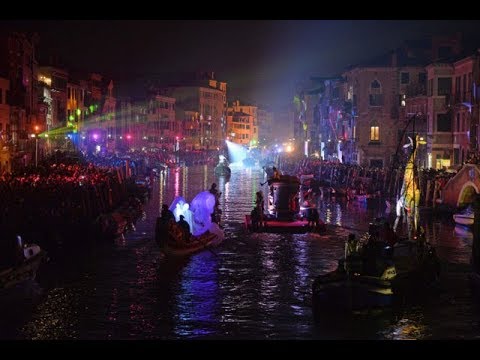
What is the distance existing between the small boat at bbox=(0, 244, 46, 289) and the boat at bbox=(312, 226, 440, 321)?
345 inches

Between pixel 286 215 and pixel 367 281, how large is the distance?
16775 millimetres

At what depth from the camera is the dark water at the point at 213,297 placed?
67.3ft

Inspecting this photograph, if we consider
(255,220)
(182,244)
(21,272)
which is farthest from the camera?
(255,220)

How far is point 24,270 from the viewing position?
24.4 meters

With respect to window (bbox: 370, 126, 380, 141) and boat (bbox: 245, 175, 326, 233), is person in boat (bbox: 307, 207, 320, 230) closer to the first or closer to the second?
boat (bbox: 245, 175, 326, 233)

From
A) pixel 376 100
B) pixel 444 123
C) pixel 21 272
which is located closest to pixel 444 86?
pixel 444 123

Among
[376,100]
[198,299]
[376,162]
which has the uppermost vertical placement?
[376,100]

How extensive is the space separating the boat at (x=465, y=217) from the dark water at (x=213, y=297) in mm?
3554

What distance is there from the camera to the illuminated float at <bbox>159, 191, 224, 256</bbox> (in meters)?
30.0

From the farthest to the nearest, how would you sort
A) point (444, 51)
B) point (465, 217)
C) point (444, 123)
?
point (444, 51) < point (444, 123) < point (465, 217)

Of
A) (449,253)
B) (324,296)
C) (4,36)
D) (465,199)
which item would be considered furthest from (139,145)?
(324,296)

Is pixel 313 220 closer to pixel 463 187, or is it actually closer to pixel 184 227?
pixel 184 227

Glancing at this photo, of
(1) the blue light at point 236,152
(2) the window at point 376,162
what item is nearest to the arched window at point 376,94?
(2) the window at point 376,162

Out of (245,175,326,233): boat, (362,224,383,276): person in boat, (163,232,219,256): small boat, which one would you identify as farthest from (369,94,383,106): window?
(362,224,383,276): person in boat
